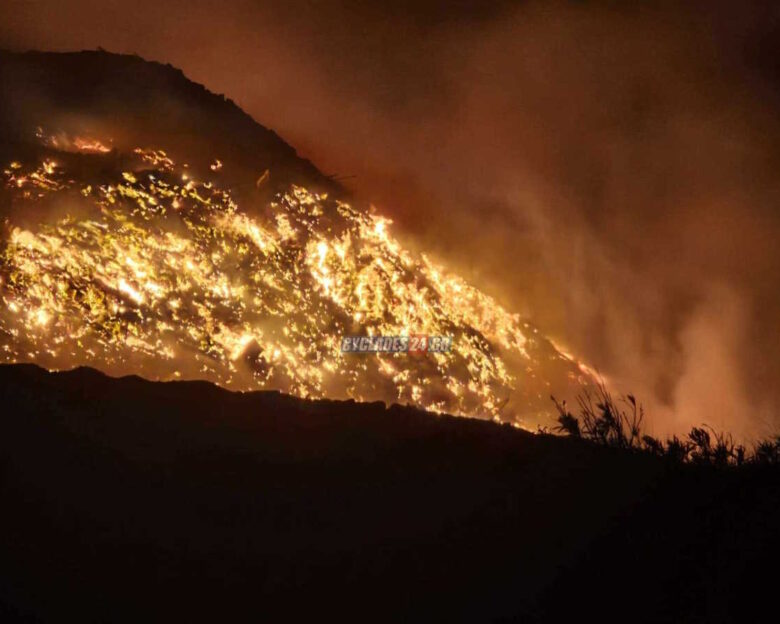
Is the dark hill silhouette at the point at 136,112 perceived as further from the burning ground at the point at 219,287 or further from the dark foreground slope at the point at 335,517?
the dark foreground slope at the point at 335,517

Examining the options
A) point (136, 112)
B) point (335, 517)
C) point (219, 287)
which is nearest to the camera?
point (335, 517)

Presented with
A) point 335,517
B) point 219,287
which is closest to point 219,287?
point 219,287

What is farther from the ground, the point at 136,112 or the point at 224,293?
the point at 136,112

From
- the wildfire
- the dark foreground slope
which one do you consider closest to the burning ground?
the wildfire

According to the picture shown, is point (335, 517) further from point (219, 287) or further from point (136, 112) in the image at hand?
point (136, 112)

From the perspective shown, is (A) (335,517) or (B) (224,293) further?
(B) (224,293)

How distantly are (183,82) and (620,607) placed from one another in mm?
8064

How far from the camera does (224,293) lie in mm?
7176

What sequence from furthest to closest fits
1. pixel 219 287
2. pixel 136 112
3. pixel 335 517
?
pixel 136 112, pixel 219 287, pixel 335 517

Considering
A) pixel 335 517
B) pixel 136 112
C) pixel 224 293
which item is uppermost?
pixel 136 112

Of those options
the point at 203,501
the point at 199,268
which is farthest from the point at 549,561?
the point at 199,268

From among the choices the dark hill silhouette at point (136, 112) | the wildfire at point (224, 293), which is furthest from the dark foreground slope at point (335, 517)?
the dark hill silhouette at point (136, 112)

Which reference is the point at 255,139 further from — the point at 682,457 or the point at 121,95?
the point at 682,457

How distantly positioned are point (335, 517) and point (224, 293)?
3.90m
